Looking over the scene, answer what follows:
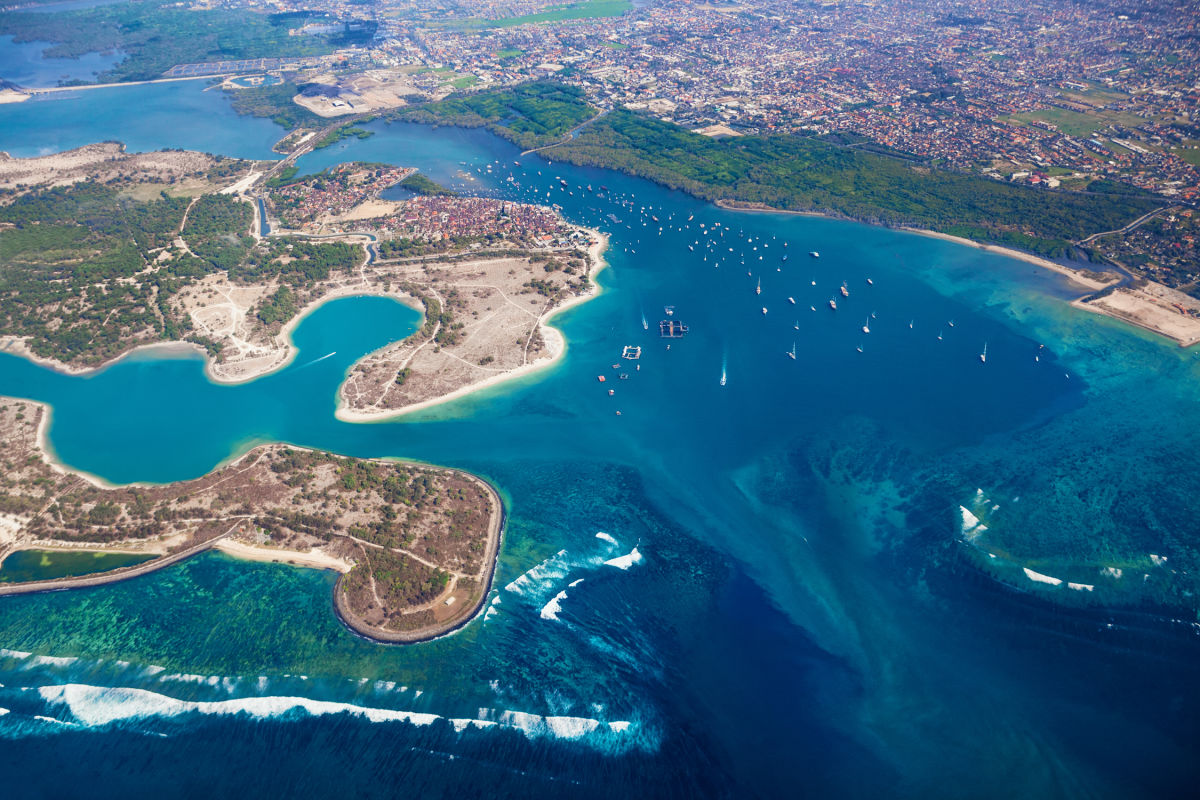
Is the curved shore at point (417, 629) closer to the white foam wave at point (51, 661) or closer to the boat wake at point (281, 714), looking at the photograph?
the boat wake at point (281, 714)

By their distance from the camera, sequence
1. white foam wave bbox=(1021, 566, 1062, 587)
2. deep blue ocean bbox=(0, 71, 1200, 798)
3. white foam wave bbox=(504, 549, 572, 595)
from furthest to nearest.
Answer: white foam wave bbox=(504, 549, 572, 595) → white foam wave bbox=(1021, 566, 1062, 587) → deep blue ocean bbox=(0, 71, 1200, 798)

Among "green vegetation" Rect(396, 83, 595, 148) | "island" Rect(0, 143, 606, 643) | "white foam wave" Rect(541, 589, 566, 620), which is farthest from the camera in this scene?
"green vegetation" Rect(396, 83, 595, 148)

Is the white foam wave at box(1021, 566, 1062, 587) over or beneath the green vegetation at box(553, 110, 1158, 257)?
beneath

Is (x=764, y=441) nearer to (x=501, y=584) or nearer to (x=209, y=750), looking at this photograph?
(x=501, y=584)

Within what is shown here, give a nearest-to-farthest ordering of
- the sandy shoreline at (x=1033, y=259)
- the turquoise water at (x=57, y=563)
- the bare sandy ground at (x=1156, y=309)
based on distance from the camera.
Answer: the turquoise water at (x=57, y=563)
the bare sandy ground at (x=1156, y=309)
the sandy shoreline at (x=1033, y=259)

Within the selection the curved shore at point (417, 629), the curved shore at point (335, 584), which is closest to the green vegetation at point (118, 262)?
the curved shore at point (335, 584)

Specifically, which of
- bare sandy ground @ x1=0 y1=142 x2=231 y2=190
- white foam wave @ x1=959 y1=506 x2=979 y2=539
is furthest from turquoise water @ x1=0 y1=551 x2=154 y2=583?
bare sandy ground @ x1=0 y1=142 x2=231 y2=190

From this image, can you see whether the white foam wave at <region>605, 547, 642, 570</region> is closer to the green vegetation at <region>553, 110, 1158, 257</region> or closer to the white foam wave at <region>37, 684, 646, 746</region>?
the white foam wave at <region>37, 684, 646, 746</region>
